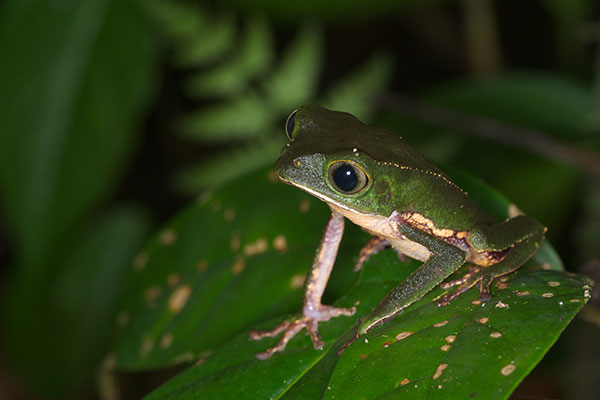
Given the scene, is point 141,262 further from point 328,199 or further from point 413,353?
point 413,353

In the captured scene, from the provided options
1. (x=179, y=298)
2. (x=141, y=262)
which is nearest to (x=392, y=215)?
(x=179, y=298)

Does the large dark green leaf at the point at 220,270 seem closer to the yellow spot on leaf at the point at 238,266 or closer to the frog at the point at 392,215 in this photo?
the yellow spot on leaf at the point at 238,266

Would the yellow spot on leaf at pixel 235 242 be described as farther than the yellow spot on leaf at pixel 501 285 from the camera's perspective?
Yes

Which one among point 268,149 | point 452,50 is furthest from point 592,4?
point 268,149

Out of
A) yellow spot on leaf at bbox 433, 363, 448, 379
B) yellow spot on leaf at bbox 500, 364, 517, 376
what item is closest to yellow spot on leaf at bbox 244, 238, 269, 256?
yellow spot on leaf at bbox 433, 363, 448, 379

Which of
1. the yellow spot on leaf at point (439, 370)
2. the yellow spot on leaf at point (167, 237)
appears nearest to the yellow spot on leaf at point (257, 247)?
the yellow spot on leaf at point (167, 237)

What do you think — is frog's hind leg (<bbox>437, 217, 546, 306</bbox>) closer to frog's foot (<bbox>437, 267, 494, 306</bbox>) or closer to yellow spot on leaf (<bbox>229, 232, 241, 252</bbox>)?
frog's foot (<bbox>437, 267, 494, 306</bbox>)
